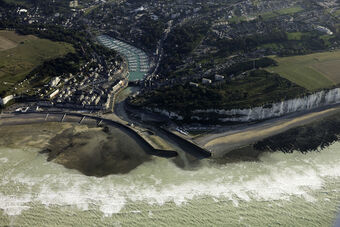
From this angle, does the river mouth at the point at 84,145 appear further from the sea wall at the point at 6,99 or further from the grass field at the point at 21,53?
the grass field at the point at 21,53

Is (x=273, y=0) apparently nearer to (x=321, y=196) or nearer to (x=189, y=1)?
(x=189, y=1)

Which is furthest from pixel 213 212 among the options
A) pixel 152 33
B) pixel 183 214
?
pixel 152 33

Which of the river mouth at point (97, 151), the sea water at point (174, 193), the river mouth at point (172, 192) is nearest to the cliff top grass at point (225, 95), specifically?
the river mouth at point (97, 151)

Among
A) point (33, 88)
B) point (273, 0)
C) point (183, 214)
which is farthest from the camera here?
point (273, 0)

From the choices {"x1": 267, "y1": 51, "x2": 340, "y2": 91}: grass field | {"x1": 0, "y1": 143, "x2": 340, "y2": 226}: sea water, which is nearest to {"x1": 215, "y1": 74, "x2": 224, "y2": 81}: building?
{"x1": 267, "y1": 51, "x2": 340, "y2": 91}: grass field

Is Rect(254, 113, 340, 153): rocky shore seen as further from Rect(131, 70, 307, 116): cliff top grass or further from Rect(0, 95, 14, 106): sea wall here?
Rect(0, 95, 14, 106): sea wall

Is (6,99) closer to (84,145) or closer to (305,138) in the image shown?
(84,145)

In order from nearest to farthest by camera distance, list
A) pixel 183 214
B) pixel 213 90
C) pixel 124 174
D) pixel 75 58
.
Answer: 1. pixel 183 214
2. pixel 124 174
3. pixel 213 90
4. pixel 75 58
